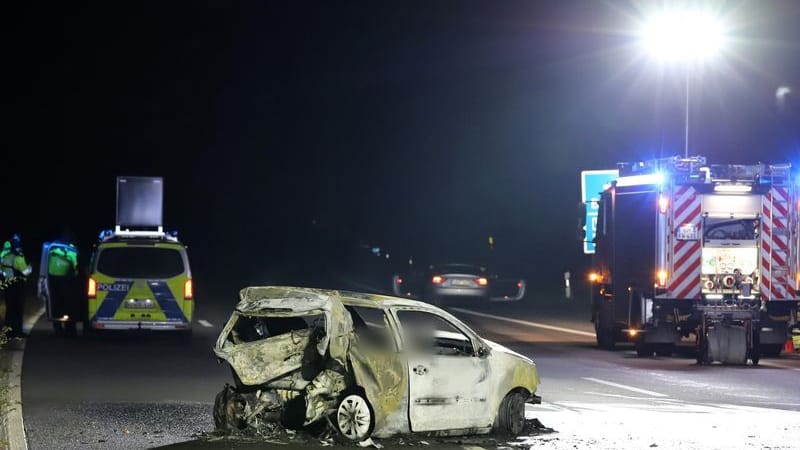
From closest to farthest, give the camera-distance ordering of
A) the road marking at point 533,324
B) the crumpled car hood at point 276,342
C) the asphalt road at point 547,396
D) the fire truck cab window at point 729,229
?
1. the crumpled car hood at point 276,342
2. the asphalt road at point 547,396
3. the fire truck cab window at point 729,229
4. the road marking at point 533,324

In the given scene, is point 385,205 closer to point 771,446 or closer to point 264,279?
point 264,279

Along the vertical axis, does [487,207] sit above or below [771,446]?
above

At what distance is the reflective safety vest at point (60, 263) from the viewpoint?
75.0ft

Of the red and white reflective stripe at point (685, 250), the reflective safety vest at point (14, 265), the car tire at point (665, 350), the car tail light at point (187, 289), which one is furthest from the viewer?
the car tire at point (665, 350)

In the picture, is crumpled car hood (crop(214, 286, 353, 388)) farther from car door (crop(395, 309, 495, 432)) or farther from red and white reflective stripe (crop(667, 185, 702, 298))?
red and white reflective stripe (crop(667, 185, 702, 298))

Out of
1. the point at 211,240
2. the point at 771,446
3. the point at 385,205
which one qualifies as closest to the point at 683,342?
the point at 771,446

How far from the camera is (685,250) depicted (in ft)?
68.7

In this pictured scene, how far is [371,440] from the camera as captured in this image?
10797mm

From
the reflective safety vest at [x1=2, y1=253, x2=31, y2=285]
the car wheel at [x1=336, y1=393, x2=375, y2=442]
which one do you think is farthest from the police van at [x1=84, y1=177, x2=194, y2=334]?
the car wheel at [x1=336, y1=393, x2=375, y2=442]

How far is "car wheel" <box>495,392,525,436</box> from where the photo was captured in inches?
457

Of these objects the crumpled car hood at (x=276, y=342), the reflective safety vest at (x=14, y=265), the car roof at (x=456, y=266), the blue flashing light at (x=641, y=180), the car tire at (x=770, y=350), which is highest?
the blue flashing light at (x=641, y=180)

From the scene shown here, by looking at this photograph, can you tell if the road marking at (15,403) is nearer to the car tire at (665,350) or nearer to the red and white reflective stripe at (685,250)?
the red and white reflective stripe at (685,250)

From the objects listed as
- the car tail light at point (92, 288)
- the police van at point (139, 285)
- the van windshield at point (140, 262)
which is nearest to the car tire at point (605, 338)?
the police van at point (139, 285)

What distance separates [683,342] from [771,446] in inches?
551
